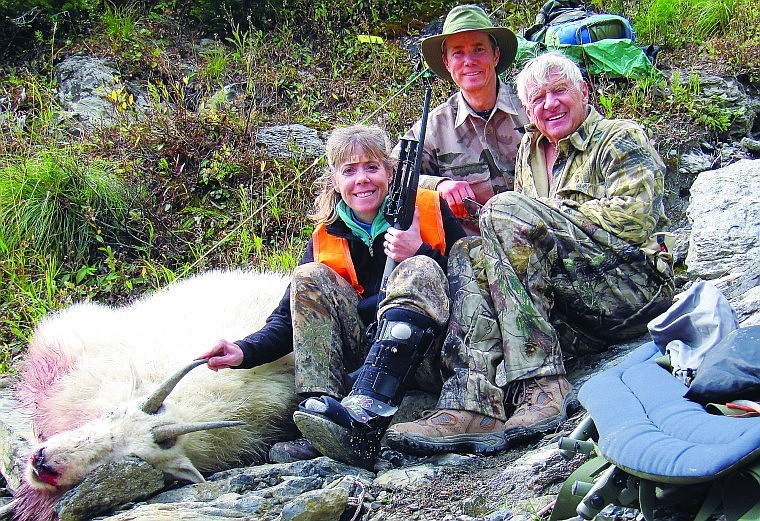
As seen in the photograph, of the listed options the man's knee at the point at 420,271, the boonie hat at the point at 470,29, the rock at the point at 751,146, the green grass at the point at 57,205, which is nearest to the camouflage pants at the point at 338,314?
the man's knee at the point at 420,271

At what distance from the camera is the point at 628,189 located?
3916mm

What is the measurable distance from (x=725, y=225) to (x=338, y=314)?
2348mm

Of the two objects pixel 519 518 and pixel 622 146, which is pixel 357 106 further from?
pixel 519 518

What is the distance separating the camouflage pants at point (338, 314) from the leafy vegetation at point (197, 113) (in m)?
2.14

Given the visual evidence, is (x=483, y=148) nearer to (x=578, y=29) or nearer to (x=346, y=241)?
(x=346, y=241)

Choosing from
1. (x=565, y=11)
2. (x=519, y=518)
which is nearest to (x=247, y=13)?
(x=565, y=11)

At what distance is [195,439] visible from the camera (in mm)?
3916

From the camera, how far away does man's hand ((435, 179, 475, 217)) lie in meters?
4.52

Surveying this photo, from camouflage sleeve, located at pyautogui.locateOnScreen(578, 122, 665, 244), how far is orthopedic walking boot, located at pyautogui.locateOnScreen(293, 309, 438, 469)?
0.95 m

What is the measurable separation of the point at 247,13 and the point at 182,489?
6255mm

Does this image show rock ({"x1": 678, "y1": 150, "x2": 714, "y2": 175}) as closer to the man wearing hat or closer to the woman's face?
the man wearing hat

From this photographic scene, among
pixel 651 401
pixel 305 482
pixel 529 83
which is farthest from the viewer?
pixel 529 83

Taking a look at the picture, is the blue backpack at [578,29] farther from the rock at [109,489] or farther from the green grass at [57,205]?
the rock at [109,489]

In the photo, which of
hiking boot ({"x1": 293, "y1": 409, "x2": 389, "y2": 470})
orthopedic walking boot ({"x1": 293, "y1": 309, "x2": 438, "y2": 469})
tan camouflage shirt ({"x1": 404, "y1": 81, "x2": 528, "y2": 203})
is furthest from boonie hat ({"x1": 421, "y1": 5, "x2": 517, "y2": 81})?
hiking boot ({"x1": 293, "y1": 409, "x2": 389, "y2": 470})
